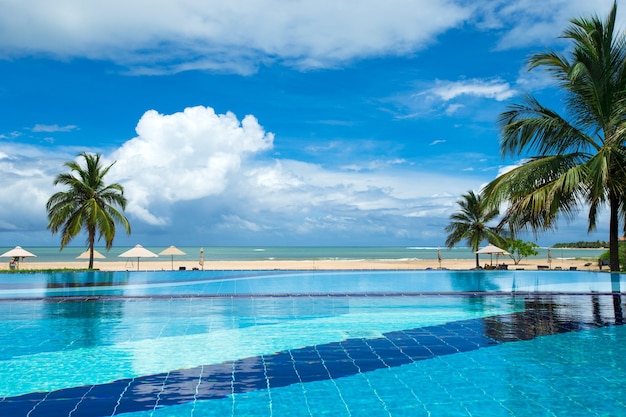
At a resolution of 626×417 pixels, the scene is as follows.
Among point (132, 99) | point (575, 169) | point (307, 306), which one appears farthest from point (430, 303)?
point (132, 99)

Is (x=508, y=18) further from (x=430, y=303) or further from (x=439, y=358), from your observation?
(x=439, y=358)

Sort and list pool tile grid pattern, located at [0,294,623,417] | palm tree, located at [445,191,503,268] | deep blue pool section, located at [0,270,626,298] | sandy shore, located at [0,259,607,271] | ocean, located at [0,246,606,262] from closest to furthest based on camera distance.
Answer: pool tile grid pattern, located at [0,294,623,417] < deep blue pool section, located at [0,270,626,298] < palm tree, located at [445,191,503,268] < sandy shore, located at [0,259,607,271] < ocean, located at [0,246,606,262]

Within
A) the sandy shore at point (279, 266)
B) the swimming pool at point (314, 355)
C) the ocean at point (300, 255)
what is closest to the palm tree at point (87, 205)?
the sandy shore at point (279, 266)

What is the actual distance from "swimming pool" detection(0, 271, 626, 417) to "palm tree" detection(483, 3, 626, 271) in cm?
233

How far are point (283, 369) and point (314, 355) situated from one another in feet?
2.78

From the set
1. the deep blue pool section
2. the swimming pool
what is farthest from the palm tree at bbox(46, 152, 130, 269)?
the swimming pool

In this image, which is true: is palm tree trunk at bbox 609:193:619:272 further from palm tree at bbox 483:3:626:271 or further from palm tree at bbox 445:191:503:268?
palm tree at bbox 445:191:503:268

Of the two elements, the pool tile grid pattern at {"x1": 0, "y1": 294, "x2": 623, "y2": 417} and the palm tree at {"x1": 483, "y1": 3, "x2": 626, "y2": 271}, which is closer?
the pool tile grid pattern at {"x1": 0, "y1": 294, "x2": 623, "y2": 417}

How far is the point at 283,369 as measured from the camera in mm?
6383

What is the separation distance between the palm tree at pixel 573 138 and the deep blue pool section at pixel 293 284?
2364mm

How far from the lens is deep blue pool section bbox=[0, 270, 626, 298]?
15385mm

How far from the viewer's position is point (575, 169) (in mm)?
13734

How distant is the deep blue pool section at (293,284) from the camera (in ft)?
50.5

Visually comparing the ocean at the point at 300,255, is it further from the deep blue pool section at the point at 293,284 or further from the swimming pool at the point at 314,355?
the swimming pool at the point at 314,355
